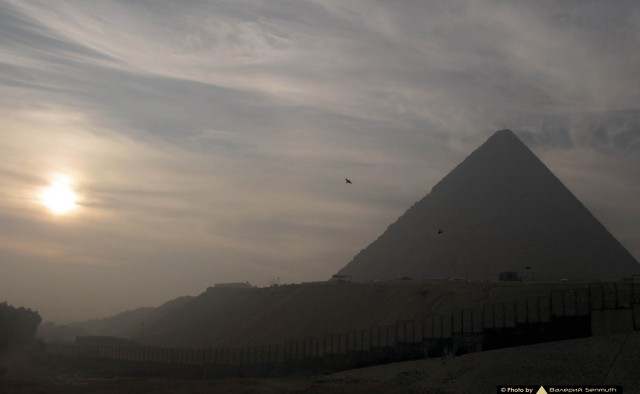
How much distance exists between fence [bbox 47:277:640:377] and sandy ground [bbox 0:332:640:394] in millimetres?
1227

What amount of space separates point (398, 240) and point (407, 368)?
193 ft

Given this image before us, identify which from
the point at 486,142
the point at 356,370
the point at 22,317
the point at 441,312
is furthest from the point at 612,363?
the point at 22,317

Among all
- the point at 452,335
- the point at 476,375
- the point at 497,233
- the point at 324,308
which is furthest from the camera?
the point at 497,233

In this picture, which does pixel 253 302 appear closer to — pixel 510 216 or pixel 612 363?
pixel 510 216

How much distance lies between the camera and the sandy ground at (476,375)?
2791cm

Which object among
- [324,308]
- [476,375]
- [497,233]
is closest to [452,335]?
[476,375]

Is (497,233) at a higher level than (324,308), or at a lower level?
higher

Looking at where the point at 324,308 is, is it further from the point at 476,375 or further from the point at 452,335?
the point at 476,375

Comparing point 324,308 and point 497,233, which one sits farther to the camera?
point 497,233

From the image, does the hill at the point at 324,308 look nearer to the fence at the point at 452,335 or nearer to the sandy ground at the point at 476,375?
the fence at the point at 452,335

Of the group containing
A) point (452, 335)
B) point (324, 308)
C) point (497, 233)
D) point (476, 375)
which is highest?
point (497, 233)

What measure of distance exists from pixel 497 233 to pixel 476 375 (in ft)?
189

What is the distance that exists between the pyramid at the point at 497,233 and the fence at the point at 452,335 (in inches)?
1302

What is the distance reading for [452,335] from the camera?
125 feet
